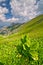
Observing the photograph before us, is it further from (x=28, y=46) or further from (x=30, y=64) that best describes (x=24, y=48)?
(x=30, y=64)

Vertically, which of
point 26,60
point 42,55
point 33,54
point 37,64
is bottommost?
point 42,55

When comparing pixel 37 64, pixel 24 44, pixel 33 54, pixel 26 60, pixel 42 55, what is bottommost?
pixel 42 55

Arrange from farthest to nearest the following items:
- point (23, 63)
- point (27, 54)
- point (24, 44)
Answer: point (23, 63), point (27, 54), point (24, 44)

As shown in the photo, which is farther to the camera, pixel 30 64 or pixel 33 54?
pixel 30 64

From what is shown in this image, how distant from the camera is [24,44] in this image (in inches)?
240

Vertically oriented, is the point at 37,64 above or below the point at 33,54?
below

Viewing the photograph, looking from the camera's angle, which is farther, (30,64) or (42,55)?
(42,55)

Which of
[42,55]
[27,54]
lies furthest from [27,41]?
[42,55]

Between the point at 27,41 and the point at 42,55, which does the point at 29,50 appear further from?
the point at 42,55

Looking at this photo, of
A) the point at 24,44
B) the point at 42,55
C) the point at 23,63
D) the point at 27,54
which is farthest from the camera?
the point at 42,55

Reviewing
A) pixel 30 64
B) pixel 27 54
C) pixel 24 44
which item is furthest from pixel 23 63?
pixel 24 44

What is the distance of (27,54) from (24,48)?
13.6 inches

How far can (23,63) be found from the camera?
7.43m

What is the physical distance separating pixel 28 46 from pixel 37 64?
1.83 metres
